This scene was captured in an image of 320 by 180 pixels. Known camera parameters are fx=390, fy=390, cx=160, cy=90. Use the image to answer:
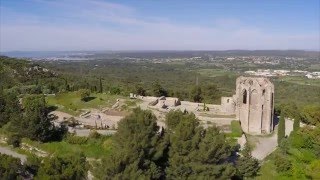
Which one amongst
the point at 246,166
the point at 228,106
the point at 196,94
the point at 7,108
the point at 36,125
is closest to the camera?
the point at 246,166

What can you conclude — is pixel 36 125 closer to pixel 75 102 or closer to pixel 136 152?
pixel 75 102

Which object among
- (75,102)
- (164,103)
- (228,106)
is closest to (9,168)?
(75,102)

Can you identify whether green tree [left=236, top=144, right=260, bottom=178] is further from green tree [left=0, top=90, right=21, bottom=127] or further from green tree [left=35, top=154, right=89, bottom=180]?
green tree [left=0, top=90, right=21, bottom=127]

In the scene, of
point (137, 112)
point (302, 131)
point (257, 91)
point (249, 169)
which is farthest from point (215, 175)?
point (257, 91)

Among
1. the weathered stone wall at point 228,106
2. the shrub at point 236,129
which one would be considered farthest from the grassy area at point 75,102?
the shrub at point 236,129

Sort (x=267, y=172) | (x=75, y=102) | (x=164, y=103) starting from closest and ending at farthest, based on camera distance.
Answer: (x=267, y=172) → (x=164, y=103) → (x=75, y=102)

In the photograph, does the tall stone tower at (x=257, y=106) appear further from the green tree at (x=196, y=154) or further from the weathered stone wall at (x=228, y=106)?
the green tree at (x=196, y=154)

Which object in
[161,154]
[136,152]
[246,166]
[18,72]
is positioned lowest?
[246,166]
